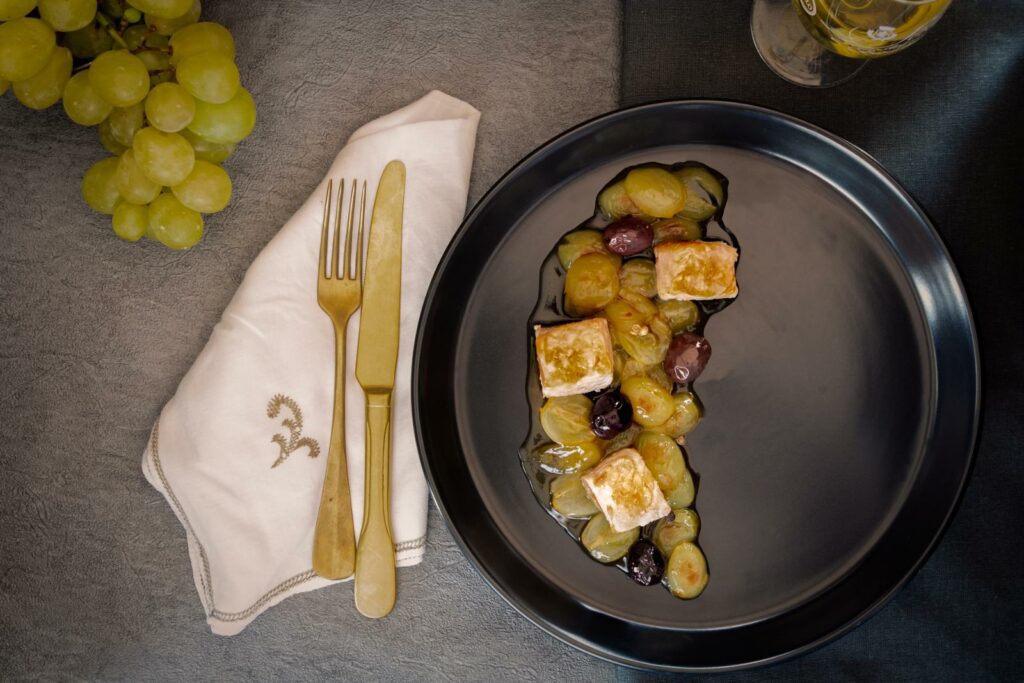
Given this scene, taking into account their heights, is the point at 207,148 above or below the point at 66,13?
below

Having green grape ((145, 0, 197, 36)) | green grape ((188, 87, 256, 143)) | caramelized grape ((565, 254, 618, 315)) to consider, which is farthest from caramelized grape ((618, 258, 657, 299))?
green grape ((145, 0, 197, 36))

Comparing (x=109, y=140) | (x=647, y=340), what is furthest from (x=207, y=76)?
(x=647, y=340)

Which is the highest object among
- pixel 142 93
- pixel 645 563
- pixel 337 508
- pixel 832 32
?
pixel 832 32

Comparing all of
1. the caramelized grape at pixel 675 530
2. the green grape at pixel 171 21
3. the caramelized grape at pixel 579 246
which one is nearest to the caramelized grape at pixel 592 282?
the caramelized grape at pixel 579 246

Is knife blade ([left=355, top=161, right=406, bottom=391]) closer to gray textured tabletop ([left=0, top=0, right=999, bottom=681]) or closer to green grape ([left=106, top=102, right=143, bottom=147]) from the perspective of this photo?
gray textured tabletop ([left=0, top=0, right=999, bottom=681])

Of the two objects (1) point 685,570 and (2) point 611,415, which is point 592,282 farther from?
(1) point 685,570
